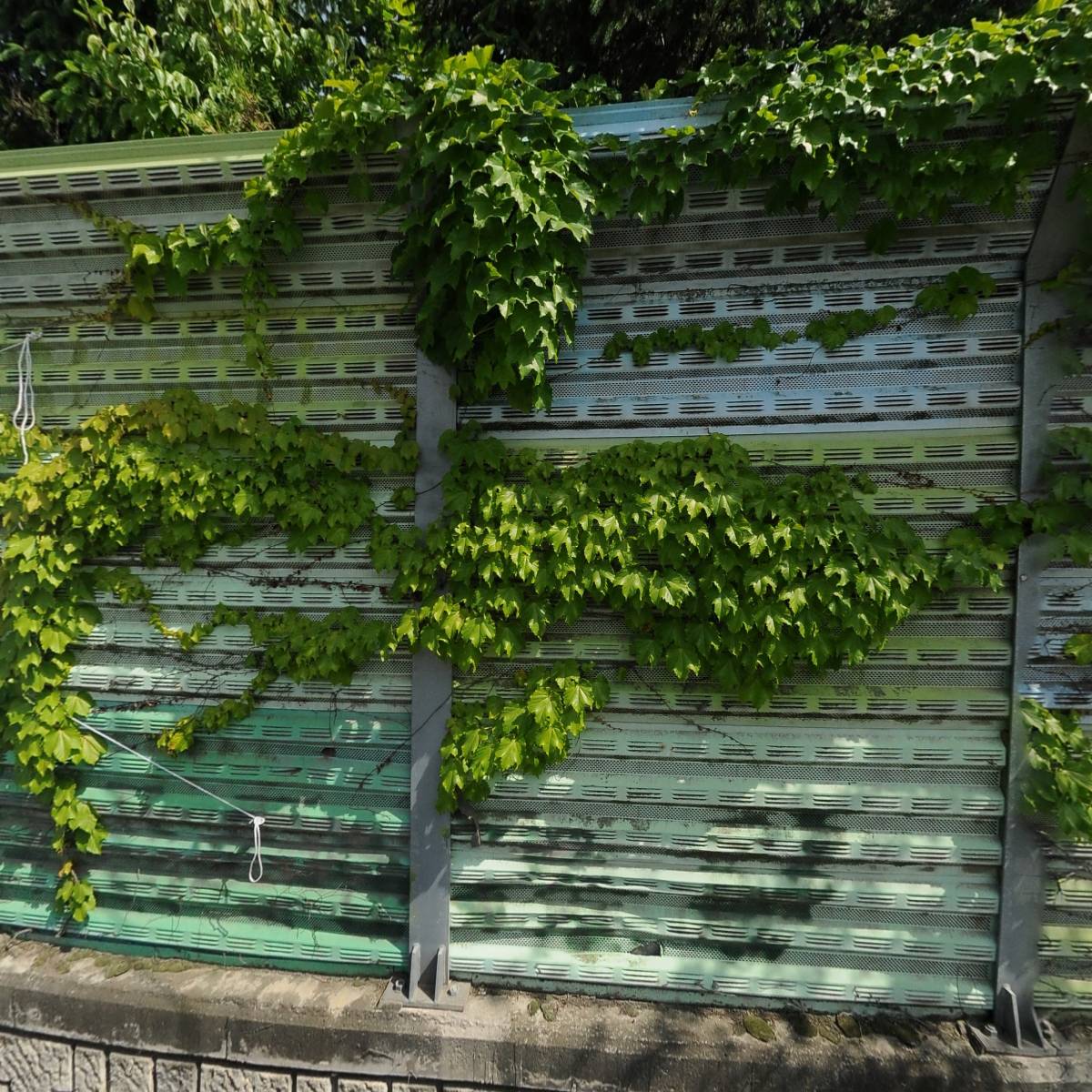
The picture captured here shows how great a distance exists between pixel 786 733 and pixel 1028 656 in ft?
3.48

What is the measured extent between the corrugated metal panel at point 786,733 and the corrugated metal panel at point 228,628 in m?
0.57

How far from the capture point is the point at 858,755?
2557 mm

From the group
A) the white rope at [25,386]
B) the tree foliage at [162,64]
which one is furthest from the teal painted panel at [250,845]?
the tree foliage at [162,64]

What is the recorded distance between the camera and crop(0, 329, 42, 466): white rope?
A: 2.93 m

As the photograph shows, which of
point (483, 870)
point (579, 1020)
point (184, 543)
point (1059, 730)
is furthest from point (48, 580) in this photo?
point (1059, 730)

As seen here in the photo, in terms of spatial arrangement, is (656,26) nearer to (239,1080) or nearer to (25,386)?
(25,386)

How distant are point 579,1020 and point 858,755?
5.68 feet

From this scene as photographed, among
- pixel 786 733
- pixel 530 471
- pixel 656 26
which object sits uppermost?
pixel 656 26

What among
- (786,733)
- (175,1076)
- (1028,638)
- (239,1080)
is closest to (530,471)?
(786,733)

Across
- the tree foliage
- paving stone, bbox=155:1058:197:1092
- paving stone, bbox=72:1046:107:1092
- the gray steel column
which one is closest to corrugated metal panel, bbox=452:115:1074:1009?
the gray steel column

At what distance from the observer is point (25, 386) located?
116 inches

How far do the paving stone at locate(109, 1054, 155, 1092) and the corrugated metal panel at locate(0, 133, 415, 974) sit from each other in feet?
1.46

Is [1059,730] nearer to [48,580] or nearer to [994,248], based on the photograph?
[994,248]

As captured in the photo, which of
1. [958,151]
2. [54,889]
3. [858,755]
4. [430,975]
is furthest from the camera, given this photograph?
[54,889]
